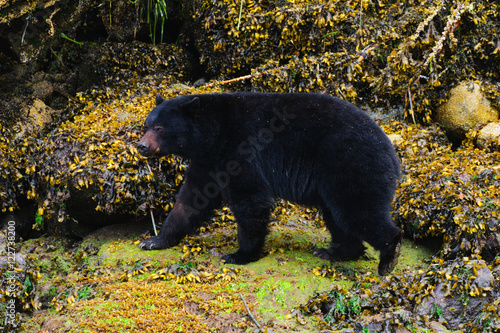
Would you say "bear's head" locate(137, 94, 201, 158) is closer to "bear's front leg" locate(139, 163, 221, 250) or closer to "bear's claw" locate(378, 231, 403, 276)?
"bear's front leg" locate(139, 163, 221, 250)

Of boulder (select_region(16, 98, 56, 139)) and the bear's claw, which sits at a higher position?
boulder (select_region(16, 98, 56, 139))

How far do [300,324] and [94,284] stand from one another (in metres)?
2.10

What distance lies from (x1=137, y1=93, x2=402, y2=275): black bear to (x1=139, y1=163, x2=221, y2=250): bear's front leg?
1cm

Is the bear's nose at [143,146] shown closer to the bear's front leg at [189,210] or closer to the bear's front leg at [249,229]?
the bear's front leg at [189,210]

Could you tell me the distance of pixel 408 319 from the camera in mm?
3566

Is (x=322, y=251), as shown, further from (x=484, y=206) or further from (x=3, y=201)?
(x=3, y=201)

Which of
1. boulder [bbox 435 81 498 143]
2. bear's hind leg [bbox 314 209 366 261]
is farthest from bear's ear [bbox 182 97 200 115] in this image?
boulder [bbox 435 81 498 143]

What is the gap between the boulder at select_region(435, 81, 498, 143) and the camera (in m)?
6.65

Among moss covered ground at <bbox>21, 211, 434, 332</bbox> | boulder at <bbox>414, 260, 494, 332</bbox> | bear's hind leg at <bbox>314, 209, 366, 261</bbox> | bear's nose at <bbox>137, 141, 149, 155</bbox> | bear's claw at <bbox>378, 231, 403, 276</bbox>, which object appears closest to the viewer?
boulder at <bbox>414, 260, 494, 332</bbox>

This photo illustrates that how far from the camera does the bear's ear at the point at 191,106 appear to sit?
4992 mm

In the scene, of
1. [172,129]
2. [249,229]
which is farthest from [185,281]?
[172,129]

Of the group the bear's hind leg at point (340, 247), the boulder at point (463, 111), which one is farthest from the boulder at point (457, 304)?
the boulder at point (463, 111)

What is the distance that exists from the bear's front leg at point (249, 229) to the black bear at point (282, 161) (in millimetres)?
10

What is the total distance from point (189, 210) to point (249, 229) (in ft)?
2.55
